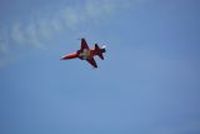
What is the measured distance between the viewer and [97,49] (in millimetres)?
197875

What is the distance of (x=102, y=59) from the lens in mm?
198500

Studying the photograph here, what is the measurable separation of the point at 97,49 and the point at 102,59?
11.0ft

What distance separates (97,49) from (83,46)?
469 centimetres

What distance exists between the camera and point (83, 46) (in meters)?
200

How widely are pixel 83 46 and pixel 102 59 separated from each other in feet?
23.0
